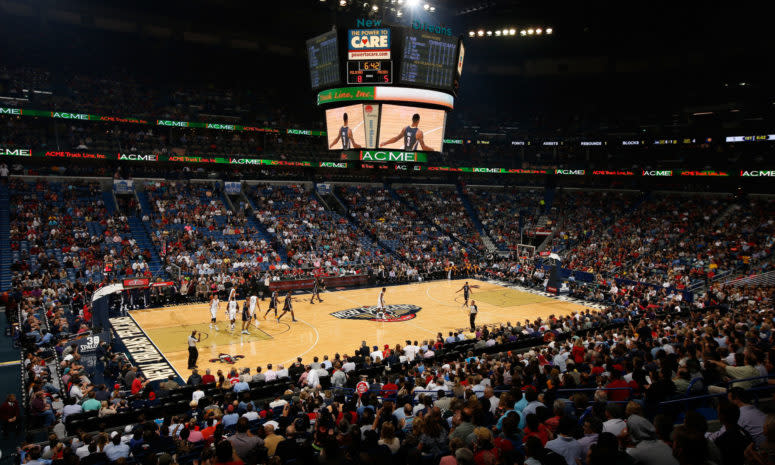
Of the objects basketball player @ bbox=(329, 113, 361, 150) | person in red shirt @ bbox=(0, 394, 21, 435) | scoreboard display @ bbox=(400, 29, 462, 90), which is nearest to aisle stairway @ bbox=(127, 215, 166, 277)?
basketball player @ bbox=(329, 113, 361, 150)

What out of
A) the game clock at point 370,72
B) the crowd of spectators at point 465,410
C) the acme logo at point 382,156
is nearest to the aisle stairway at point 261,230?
the acme logo at point 382,156

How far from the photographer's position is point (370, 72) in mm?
22234

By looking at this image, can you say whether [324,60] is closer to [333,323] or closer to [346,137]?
[346,137]

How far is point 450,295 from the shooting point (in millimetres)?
31641

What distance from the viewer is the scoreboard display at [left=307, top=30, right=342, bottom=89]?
22391 millimetres

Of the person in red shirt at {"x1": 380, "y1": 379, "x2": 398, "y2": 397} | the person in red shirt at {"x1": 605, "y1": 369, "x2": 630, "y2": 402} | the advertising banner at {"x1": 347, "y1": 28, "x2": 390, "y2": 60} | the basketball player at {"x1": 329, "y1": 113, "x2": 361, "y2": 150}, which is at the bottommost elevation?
the person in red shirt at {"x1": 380, "y1": 379, "x2": 398, "y2": 397}

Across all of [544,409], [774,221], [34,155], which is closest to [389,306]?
[544,409]

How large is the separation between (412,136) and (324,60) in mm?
5598

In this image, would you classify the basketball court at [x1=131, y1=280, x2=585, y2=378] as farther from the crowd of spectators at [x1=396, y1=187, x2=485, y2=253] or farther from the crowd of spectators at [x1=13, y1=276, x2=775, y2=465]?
the crowd of spectators at [x1=396, y1=187, x2=485, y2=253]

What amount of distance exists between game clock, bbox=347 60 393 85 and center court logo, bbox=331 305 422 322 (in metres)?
11.7

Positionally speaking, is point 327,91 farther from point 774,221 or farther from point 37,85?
point 774,221

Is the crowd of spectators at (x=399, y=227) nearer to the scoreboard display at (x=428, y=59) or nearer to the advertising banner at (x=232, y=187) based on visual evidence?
the advertising banner at (x=232, y=187)

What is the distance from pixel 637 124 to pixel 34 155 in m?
50.2

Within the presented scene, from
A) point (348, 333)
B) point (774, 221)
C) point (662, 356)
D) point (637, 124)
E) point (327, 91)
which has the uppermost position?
point (637, 124)
